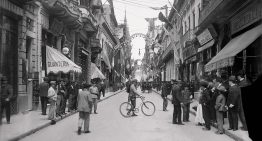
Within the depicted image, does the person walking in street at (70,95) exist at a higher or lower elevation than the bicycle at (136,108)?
higher

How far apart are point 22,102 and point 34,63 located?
297 cm

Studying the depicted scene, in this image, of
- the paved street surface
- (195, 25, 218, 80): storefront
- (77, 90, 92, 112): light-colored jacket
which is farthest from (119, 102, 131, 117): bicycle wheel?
(195, 25, 218, 80): storefront

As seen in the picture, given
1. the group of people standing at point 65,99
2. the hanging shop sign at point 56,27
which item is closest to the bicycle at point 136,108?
the group of people standing at point 65,99

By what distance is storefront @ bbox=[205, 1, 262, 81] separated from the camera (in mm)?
14047

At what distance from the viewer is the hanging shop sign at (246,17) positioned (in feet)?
46.4

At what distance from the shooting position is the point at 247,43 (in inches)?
540

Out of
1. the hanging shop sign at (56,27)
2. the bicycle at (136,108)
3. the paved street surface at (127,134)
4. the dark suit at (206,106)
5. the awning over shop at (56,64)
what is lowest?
the paved street surface at (127,134)

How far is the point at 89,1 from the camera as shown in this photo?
39219 millimetres

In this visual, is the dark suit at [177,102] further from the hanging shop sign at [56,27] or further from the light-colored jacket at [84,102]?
the hanging shop sign at [56,27]

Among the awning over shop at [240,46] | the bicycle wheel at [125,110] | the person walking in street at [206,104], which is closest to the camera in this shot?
the person walking in street at [206,104]

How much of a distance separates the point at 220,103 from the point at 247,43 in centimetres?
303

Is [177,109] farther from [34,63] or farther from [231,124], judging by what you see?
[34,63]

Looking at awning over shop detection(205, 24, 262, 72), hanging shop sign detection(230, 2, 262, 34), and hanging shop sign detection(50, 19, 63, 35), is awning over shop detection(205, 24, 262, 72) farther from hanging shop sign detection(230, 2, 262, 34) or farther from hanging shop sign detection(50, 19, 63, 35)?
hanging shop sign detection(50, 19, 63, 35)

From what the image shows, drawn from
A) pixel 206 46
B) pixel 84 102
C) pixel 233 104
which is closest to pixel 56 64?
pixel 206 46
